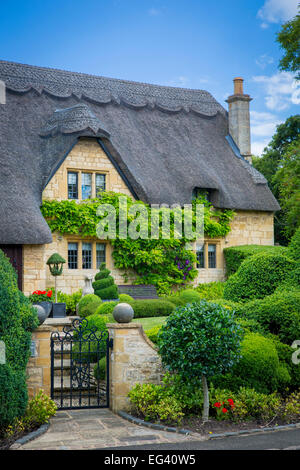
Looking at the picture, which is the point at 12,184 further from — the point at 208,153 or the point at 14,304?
the point at 14,304

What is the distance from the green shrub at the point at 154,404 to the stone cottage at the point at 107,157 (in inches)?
395

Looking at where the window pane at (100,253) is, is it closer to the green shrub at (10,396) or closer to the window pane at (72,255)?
the window pane at (72,255)

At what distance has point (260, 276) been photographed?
37.3 feet

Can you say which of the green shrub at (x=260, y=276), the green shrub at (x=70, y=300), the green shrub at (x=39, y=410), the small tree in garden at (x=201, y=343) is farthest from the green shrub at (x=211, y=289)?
the green shrub at (x=39, y=410)

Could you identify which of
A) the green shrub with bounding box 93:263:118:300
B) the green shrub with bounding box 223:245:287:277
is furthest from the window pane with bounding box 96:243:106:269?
the green shrub with bounding box 223:245:287:277

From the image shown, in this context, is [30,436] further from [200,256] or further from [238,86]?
[238,86]

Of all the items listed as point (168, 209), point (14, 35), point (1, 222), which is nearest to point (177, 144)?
point (168, 209)

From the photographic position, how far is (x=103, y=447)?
7.16 metres

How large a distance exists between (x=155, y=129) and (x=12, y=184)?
27.1 feet

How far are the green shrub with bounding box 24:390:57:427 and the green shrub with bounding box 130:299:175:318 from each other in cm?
800

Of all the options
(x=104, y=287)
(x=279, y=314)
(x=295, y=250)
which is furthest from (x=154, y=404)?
(x=104, y=287)

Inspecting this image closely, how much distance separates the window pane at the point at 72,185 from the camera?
20609mm

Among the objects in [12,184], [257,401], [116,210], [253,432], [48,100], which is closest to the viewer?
Result: [253,432]

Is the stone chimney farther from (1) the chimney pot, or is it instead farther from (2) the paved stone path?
(2) the paved stone path
